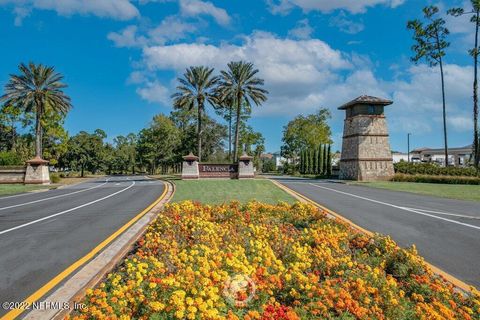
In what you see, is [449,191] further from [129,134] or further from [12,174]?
[129,134]

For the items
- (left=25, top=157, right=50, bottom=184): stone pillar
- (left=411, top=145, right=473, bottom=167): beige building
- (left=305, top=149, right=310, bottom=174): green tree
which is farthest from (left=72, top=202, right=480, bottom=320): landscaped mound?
(left=411, top=145, right=473, bottom=167): beige building

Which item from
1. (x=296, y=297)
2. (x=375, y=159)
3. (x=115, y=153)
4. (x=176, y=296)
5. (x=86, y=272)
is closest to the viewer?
(x=176, y=296)

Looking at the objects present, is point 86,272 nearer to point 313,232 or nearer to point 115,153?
point 313,232

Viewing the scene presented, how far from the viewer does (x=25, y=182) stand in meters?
32.5

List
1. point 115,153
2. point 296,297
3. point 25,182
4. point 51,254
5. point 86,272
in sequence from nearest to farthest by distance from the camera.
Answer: point 296,297
point 86,272
point 51,254
point 25,182
point 115,153

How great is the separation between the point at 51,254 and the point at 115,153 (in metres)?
94.1

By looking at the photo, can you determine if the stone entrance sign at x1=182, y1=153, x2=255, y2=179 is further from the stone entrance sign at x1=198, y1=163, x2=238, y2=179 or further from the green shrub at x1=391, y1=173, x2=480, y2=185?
the green shrub at x1=391, y1=173, x2=480, y2=185

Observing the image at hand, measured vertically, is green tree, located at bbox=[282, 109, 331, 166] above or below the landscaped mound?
above

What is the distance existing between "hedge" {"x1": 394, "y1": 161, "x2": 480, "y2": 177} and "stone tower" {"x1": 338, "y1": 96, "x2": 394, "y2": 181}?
1.45 meters

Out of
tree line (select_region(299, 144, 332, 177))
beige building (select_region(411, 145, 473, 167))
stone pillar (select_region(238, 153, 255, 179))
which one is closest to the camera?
stone pillar (select_region(238, 153, 255, 179))

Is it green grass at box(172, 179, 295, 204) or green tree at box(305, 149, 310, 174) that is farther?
green tree at box(305, 149, 310, 174)

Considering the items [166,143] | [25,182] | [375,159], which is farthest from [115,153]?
[375,159]

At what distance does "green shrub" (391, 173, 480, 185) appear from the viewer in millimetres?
29312

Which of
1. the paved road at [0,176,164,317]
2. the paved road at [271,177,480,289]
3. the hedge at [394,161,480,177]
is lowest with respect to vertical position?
the paved road at [0,176,164,317]
